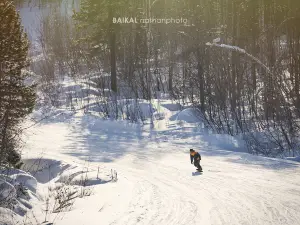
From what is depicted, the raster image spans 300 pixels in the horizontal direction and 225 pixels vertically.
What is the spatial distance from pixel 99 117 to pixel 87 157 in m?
8.89

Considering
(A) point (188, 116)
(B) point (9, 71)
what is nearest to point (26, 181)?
(B) point (9, 71)

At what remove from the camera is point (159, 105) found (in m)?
24.7

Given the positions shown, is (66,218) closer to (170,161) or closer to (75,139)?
(170,161)

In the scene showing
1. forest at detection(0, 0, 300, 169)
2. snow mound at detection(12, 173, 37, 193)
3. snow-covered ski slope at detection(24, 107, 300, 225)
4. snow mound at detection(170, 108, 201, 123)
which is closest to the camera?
snow-covered ski slope at detection(24, 107, 300, 225)

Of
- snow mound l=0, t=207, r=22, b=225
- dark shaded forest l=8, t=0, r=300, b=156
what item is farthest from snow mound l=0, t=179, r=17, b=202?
dark shaded forest l=8, t=0, r=300, b=156

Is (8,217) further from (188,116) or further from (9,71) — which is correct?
(188,116)

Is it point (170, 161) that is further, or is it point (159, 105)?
point (159, 105)

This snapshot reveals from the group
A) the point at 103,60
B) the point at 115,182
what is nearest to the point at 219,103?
the point at 115,182

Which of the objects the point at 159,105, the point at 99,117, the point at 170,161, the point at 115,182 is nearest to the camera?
the point at 115,182

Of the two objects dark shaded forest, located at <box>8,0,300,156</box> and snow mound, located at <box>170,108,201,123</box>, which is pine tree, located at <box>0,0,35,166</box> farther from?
snow mound, located at <box>170,108,201,123</box>

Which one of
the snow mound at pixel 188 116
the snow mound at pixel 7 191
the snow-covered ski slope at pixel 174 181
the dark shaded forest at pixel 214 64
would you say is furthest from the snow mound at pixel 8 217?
the snow mound at pixel 188 116

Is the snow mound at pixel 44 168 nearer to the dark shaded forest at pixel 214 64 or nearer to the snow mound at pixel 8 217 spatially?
the snow mound at pixel 8 217

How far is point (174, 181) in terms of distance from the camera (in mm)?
10289

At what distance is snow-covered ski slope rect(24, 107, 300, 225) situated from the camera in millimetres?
7215
